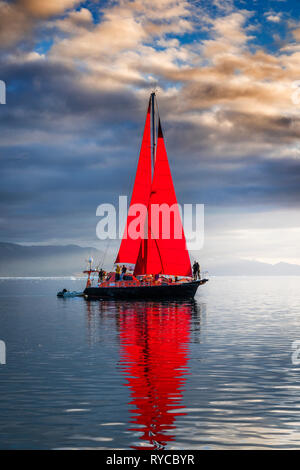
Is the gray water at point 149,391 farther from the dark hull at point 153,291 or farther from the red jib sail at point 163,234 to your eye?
the dark hull at point 153,291

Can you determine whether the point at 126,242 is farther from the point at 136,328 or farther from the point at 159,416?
the point at 159,416

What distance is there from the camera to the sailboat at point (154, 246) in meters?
75.5

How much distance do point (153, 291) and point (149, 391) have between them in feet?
186

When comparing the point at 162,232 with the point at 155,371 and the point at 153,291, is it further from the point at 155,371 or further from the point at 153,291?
the point at 155,371

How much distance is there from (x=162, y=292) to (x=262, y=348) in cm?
4479

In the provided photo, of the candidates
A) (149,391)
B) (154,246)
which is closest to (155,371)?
(149,391)

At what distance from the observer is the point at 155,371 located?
2403 centimetres

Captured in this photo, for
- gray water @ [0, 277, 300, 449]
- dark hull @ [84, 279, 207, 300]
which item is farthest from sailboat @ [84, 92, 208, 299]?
gray water @ [0, 277, 300, 449]

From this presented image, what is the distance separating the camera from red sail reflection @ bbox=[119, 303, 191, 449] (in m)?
15.7

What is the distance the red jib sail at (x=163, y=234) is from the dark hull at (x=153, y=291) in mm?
2058

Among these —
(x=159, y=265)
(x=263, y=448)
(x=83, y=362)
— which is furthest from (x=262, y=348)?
(x=159, y=265)

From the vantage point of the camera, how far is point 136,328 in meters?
42.4

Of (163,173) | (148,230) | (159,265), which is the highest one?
(163,173)

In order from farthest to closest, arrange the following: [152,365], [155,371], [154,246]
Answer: [154,246] → [152,365] → [155,371]
